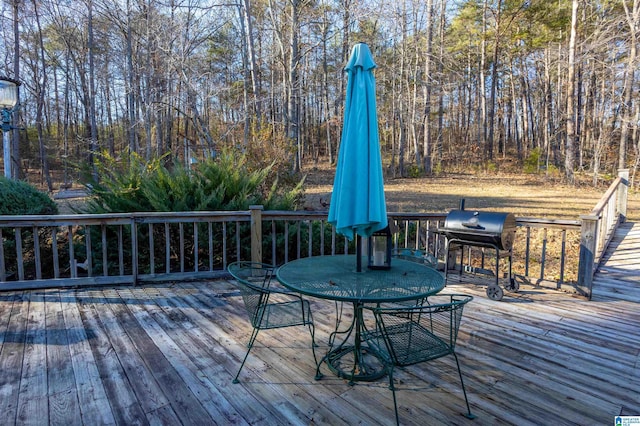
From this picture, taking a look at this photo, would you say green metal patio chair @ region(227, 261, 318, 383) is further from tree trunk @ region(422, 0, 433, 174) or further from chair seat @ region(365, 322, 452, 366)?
tree trunk @ region(422, 0, 433, 174)

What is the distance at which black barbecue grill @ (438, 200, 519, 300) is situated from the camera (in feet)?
12.8

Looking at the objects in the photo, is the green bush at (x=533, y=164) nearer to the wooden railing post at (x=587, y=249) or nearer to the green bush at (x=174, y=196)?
the wooden railing post at (x=587, y=249)

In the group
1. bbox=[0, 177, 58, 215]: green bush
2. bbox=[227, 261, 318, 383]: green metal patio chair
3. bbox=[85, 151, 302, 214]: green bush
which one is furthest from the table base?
bbox=[0, 177, 58, 215]: green bush

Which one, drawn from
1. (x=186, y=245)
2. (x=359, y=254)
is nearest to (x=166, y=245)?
(x=186, y=245)

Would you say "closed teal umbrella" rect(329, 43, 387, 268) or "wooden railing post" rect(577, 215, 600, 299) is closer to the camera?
"closed teal umbrella" rect(329, 43, 387, 268)

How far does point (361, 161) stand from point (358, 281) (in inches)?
29.6

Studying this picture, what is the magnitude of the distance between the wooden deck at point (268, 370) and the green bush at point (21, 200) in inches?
57.3

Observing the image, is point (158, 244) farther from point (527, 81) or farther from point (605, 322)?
point (527, 81)

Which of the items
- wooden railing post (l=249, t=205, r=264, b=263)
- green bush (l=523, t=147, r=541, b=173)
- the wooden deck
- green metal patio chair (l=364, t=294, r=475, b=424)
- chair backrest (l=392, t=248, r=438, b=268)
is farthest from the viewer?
green bush (l=523, t=147, r=541, b=173)

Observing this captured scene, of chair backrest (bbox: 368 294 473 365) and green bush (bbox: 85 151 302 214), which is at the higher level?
green bush (bbox: 85 151 302 214)

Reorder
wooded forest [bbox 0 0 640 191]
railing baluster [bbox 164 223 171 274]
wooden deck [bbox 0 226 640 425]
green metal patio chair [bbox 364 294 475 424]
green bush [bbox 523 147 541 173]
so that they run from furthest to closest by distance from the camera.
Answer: green bush [bbox 523 147 541 173]
wooded forest [bbox 0 0 640 191]
railing baluster [bbox 164 223 171 274]
wooden deck [bbox 0 226 640 425]
green metal patio chair [bbox 364 294 475 424]

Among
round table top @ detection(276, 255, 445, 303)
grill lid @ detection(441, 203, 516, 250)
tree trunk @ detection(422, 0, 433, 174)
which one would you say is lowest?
round table top @ detection(276, 255, 445, 303)

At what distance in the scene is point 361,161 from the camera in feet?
8.18

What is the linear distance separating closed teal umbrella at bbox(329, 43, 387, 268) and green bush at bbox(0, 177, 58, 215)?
4.49 meters
